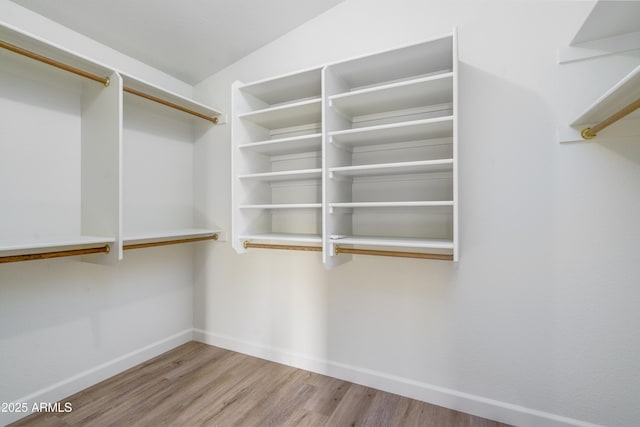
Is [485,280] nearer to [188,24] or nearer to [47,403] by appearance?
[188,24]

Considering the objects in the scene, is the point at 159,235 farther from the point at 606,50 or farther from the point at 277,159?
the point at 606,50

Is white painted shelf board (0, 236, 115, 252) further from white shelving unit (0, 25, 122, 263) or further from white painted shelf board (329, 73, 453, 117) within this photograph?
white painted shelf board (329, 73, 453, 117)

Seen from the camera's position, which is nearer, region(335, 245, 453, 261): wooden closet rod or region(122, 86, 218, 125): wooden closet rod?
region(335, 245, 453, 261): wooden closet rod

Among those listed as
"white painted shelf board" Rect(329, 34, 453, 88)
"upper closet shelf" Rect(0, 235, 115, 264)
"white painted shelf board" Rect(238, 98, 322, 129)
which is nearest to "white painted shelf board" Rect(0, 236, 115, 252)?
"upper closet shelf" Rect(0, 235, 115, 264)

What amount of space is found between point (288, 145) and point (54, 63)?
50.8 inches

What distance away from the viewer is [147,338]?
232 cm

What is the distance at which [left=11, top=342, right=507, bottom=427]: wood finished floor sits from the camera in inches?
64.6

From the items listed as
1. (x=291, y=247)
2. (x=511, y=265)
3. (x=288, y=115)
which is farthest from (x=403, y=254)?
(x=288, y=115)

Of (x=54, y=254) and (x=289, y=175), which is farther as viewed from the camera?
(x=289, y=175)

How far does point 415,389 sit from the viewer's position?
72.0 inches

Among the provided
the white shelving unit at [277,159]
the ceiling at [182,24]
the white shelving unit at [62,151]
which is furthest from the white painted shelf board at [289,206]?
the ceiling at [182,24]

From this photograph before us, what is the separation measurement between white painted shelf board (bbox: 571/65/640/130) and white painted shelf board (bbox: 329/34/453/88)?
682 millimetres

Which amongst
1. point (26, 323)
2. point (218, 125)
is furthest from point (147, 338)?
point (218, 125)

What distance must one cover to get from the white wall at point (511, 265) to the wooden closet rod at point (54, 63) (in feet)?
4.70
